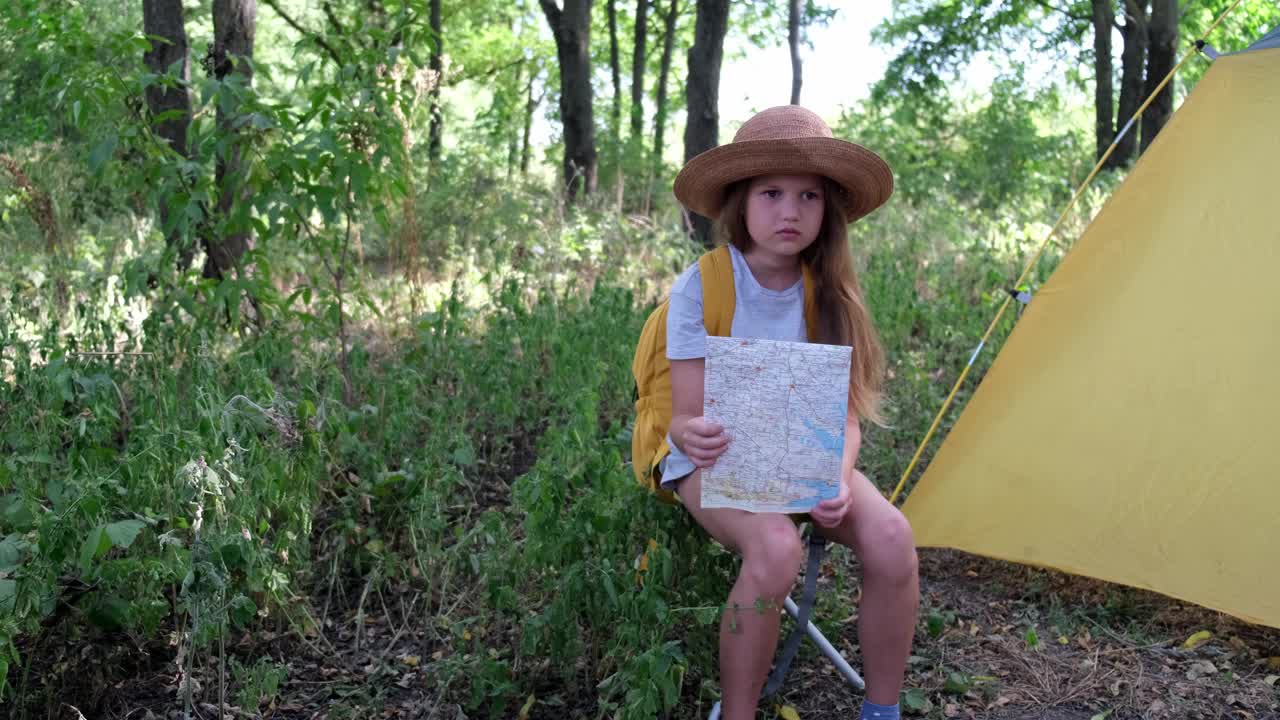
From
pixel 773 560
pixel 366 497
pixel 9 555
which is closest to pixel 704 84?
pixel 366 497

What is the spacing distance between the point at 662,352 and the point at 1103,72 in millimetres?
11356

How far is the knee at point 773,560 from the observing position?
7.38 ft

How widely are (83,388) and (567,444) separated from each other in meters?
1.45

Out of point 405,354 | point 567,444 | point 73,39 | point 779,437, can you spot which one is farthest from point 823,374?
point 73,39

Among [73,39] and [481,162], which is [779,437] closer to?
[73,39]

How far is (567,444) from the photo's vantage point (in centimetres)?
286

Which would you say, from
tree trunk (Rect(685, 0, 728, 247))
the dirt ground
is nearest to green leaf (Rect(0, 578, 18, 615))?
the dirt ground

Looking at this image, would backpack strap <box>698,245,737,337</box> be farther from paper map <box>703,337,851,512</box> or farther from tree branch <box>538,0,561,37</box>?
tree branch <box>538,0,561,37</box>

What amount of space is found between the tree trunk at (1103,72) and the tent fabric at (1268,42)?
873 cm

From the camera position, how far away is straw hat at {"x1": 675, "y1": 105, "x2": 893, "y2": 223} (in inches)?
96.0

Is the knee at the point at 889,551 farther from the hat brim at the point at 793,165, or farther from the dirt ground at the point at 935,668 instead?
the hat brim at the point at 793,165

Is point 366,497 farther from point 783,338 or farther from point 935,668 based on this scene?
point 935,668

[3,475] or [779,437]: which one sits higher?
[779,437]

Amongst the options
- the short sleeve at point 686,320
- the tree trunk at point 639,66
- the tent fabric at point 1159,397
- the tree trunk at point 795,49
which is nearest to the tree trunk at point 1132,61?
the tree trunk at point 795,49
